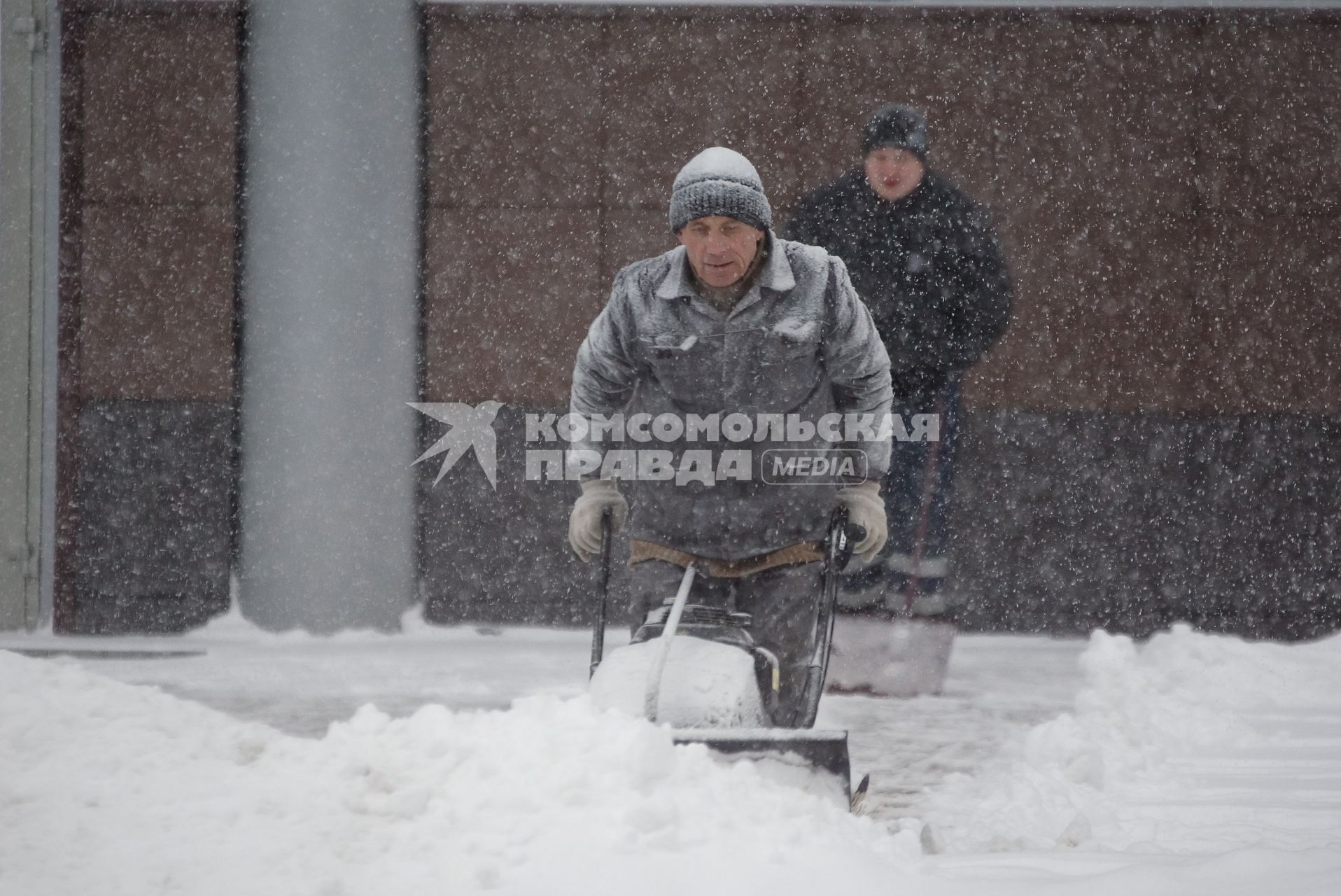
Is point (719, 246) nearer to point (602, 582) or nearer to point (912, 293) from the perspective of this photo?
point (602, 582)

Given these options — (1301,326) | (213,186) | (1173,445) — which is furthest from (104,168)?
(1301,326)

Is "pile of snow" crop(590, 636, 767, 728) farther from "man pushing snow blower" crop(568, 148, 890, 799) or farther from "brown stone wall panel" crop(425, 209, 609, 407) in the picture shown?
"brown stone wall panel" crop(425, 209, 609, 407)

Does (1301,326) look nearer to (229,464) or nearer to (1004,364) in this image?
(1004,364)

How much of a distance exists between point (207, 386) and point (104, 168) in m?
1.31

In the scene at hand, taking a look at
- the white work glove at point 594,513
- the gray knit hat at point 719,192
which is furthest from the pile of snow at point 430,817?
the gray knit hat at point 719,192

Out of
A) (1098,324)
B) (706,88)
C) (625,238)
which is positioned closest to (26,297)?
(625,238)

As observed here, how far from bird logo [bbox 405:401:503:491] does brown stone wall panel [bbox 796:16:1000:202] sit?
216 centimetres

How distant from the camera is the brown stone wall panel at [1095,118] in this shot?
26.2 feet

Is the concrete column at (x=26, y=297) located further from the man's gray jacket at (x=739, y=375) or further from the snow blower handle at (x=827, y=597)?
the snow blower handle at (x=827, y=597)

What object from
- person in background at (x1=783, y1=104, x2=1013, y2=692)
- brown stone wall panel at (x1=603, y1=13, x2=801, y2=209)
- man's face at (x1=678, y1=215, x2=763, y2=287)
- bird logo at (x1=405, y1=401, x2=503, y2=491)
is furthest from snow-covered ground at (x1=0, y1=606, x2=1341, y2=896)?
brown stone wall panel at (x1=603, y1=13, x2=801, y2=209)

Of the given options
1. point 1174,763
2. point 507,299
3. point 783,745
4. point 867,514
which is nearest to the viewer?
point 783,745

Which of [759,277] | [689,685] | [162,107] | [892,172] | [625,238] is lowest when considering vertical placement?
[689,685]

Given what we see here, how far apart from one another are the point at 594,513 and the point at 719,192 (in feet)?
3.07

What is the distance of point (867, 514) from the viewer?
406 cm
